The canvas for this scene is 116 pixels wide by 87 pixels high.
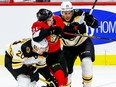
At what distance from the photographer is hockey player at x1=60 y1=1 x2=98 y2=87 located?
147 inches

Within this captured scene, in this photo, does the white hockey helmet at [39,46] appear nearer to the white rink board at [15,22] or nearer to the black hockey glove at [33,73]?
the black hockey glove at [33,73]

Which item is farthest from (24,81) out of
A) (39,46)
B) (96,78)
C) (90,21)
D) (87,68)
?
(96,78)

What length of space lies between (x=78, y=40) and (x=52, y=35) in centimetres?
56

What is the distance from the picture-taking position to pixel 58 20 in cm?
349

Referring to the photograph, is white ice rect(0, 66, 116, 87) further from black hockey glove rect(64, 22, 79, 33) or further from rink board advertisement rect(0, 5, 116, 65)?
black hockey glove rect(64, 22, 79, 33)

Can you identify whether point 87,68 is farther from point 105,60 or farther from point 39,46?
point 105,60

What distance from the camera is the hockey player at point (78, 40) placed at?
12.2 ft

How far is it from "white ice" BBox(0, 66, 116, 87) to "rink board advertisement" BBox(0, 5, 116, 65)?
1.00 feet

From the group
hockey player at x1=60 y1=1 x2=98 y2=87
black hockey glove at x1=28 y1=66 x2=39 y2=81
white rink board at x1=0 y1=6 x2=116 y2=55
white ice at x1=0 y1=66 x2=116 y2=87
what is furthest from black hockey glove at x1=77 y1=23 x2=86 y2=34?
white rink board at x1=0 y1=6 x2=116 y2=55

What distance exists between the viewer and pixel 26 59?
326cm

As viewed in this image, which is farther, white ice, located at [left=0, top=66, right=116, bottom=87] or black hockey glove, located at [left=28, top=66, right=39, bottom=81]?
white ice, located at [left=0, top=66, right=116, bottom=87]

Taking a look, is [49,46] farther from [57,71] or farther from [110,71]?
[110,71]

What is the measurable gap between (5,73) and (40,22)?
1903 millimetres

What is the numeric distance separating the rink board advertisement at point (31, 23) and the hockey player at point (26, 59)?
6.81 ft
